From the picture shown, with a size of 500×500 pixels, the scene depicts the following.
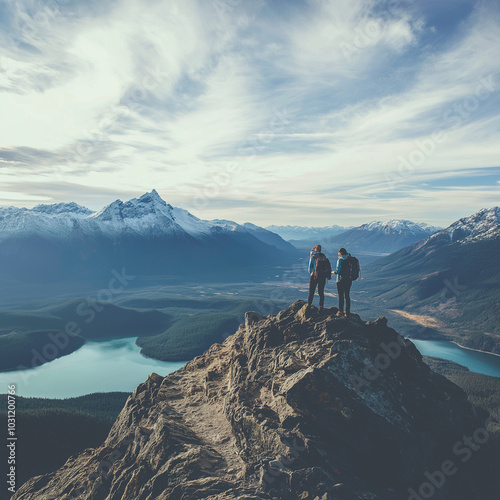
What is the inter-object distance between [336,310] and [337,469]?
1536 cm

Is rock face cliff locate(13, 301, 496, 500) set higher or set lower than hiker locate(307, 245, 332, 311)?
lower

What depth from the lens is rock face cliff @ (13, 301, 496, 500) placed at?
926 inches

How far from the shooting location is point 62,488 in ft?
112

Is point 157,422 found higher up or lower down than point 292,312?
lower down

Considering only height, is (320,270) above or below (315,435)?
above

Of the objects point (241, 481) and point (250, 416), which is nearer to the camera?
point (241, 481)

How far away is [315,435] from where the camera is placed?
25.2 meters

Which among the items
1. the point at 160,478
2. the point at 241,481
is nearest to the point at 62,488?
the point at 160,478

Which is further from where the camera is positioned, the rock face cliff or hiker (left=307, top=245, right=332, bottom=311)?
hiker (left=307, top=245, right=332, bottom=311)

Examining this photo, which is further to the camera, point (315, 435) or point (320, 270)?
point (320, 270)

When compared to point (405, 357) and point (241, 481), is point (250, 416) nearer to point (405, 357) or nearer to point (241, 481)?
point (241, 481)

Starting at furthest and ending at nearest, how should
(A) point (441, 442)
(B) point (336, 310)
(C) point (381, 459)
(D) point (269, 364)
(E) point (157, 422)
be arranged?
1. (B) point (336, 310)
2. (D) point (269, 364)
3. (E) point (157, 422)
4. (A) point (441, 442)
5. (C) point (381, 459)

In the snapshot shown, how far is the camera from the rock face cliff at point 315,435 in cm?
2352

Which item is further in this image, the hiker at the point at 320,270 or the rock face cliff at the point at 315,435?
the hiker at the point at 320,270
